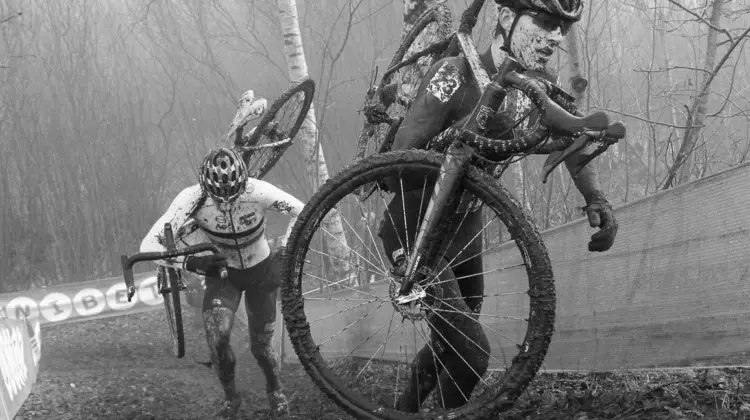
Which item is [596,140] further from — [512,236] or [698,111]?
[698,111]

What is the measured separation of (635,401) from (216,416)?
3314 mm

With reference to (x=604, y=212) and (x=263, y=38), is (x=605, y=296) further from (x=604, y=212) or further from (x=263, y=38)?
(x=263, y=38)

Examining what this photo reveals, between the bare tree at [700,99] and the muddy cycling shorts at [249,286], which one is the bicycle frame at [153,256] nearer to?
the muddy cycling shorts at [249,286]

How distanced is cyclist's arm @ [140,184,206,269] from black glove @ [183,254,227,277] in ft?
0.34

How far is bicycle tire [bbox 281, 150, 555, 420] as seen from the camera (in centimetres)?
298

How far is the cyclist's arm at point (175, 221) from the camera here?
5418 mm

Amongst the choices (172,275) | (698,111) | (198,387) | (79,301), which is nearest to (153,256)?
A: (172,275)

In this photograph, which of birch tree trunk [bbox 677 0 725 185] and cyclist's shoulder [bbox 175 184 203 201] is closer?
cyclist's shoulder [bbox 175 184 203 201]

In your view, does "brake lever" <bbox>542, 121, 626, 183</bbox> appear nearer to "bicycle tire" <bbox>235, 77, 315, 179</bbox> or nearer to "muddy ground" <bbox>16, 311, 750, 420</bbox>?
"muddy ground" <bbox>16, 311, 750, 420</bbox>

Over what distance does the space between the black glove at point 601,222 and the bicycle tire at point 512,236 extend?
0.40 m

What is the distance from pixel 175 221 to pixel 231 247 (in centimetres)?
56

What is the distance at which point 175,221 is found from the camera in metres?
5.64

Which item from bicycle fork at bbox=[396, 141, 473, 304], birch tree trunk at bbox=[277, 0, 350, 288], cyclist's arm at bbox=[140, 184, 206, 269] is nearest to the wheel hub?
bicycle fork at bbox=[396, 141, 473, 304]

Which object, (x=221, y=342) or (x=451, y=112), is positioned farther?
(x=221, y=342)
